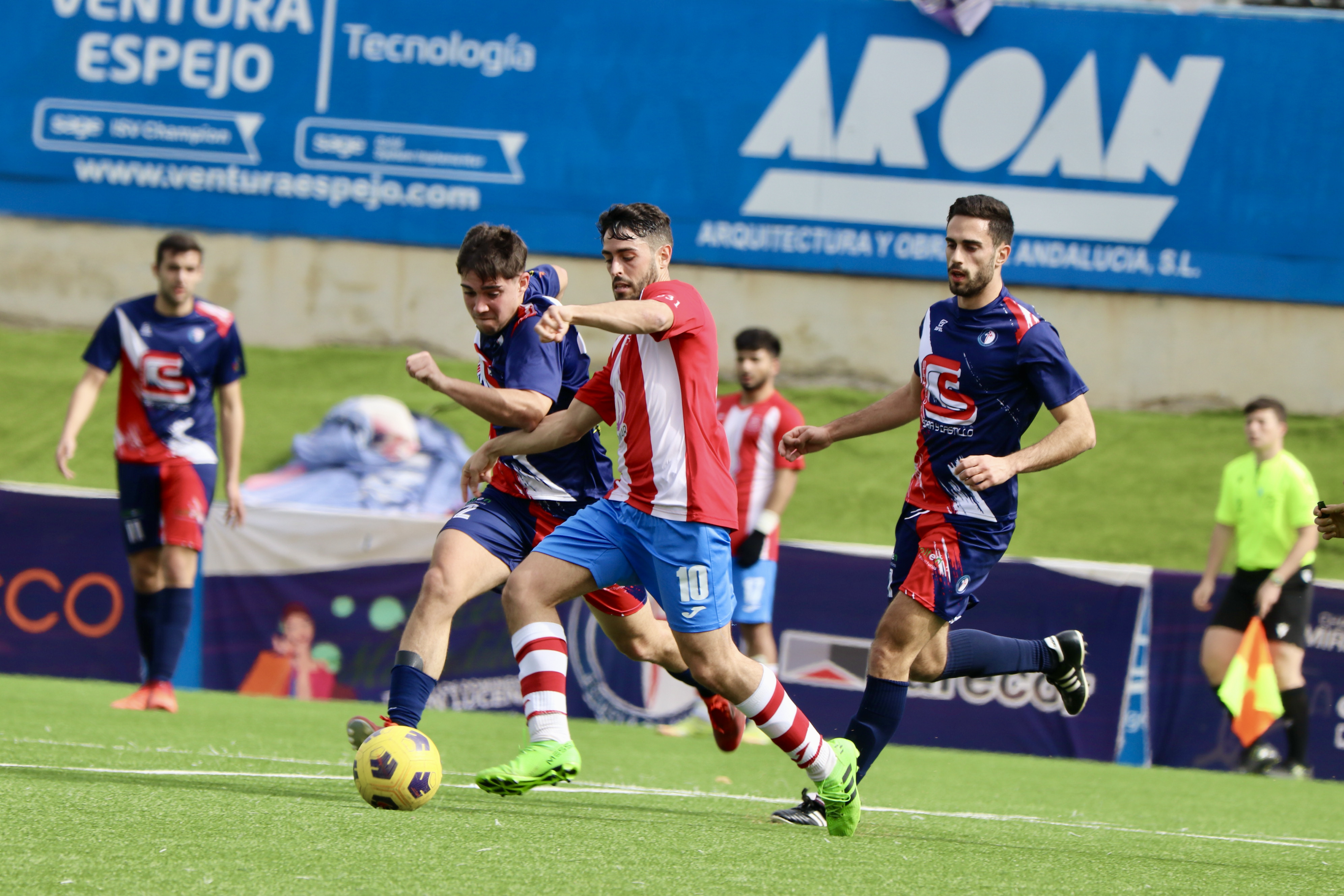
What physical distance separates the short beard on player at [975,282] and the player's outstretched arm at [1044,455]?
496mm

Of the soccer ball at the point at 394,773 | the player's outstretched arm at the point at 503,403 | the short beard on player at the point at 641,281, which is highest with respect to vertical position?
the short beard on player at the point at 641,281

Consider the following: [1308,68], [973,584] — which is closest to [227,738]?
[973,584]

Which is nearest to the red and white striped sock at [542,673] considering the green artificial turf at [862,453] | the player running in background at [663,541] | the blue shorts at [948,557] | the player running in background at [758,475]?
the player running in background at [663,541]

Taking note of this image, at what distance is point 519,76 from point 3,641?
823 centimetres

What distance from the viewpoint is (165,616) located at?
25.5 feet

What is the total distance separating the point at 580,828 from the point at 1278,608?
245 inches

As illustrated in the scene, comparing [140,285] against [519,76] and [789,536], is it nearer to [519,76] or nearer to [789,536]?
[519,76]

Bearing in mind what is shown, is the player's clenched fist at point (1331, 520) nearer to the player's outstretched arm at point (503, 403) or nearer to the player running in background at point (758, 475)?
the player's outstretched arm at point (503, 403)

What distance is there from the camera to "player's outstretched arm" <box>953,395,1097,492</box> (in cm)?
455

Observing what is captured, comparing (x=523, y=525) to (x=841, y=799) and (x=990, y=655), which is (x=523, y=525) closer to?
(x=841, y=799)

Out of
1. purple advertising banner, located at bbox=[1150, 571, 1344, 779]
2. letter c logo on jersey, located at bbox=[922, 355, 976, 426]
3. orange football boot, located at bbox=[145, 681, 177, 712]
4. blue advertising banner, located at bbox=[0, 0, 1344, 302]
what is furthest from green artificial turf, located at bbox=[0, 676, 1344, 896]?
blue advertising banner, located at bbox=[0, 0, 1344, 302]

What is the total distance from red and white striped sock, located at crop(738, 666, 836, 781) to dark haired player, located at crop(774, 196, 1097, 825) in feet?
1.01

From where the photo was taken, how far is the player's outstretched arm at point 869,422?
522 centimetres

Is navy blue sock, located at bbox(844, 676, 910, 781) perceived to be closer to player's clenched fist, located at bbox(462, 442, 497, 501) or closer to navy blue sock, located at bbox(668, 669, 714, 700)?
navy blue sock, located at bbox(668, 669, 714, 700)
